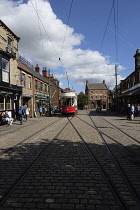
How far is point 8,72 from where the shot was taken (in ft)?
56.6

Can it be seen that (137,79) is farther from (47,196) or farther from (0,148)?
(47,196)

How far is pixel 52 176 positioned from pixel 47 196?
91cm

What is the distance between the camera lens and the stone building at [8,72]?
15.8m

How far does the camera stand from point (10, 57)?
685 inches

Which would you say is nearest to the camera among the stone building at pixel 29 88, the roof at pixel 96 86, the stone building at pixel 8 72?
the stone building at pixel 8 72

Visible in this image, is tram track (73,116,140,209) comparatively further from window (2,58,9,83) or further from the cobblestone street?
window (2,58,9,83)

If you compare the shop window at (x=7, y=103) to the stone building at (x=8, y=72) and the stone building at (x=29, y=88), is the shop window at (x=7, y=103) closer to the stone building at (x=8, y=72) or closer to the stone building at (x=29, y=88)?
the stone building at (x=8, y=72)

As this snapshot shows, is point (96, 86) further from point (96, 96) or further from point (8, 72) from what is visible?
point (8, 72)

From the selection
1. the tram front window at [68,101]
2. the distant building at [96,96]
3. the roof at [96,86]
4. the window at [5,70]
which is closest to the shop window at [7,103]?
the window at [5,70]

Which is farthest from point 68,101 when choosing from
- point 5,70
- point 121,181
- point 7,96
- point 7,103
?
point 121,181

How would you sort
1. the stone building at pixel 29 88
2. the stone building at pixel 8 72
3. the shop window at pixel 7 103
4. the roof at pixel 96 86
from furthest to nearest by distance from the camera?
the roof at pixel 96 86 → the stone building at pixel 29 88 → the shop window at pixel 7 103 → the stone building at pixel 8 72

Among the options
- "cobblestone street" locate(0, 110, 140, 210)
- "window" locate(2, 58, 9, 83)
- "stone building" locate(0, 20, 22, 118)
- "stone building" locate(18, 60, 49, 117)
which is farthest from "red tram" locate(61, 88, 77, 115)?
"cobblestone street" locate(0, 110, 140, 210)

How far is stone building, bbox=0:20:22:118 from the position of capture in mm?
15750

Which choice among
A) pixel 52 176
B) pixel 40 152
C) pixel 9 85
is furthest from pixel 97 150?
pixel 9 85
